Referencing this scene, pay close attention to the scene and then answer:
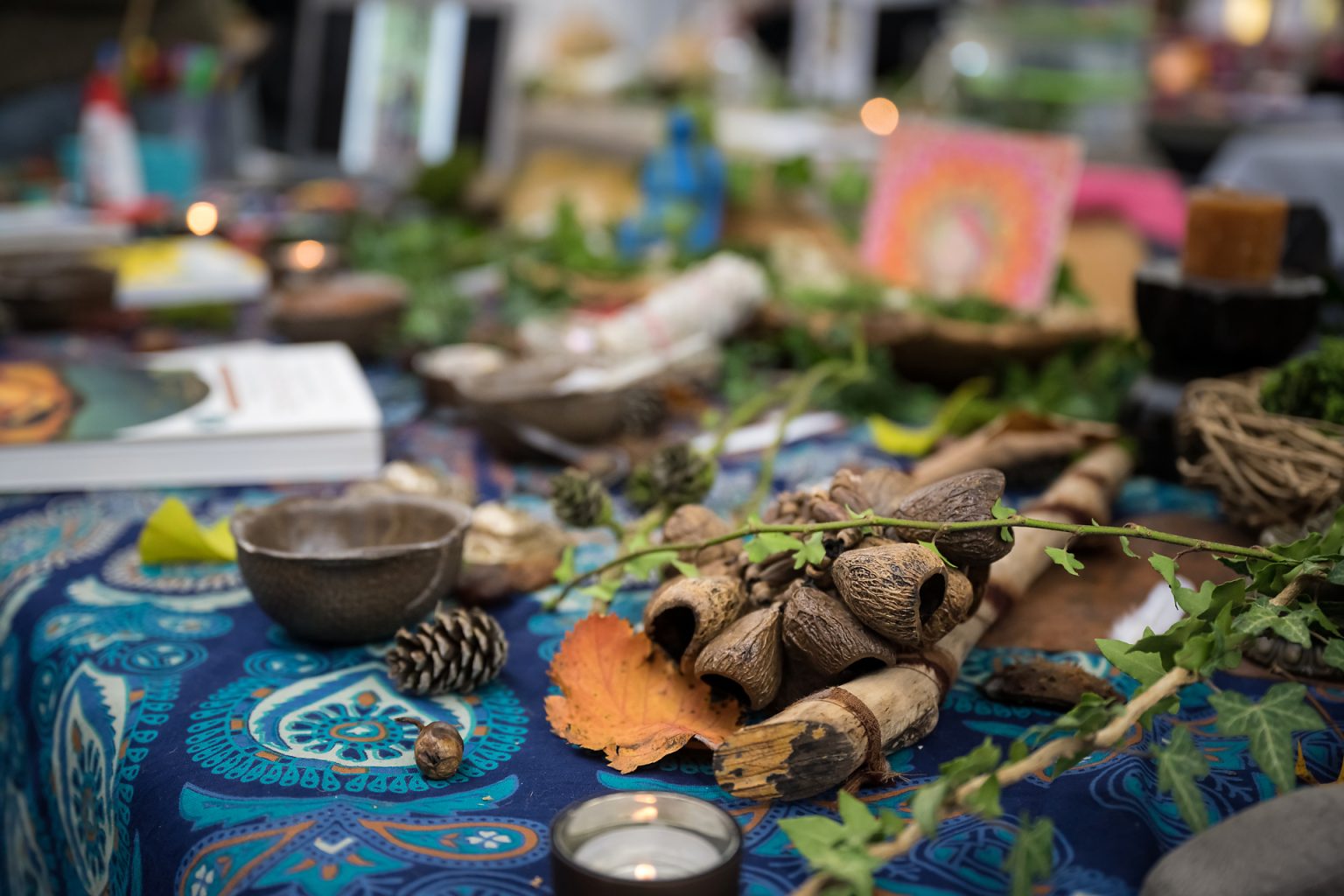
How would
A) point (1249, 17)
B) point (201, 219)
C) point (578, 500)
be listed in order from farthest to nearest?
1. point (1249, 17)
2. point (201, 219)
3. point (578, 500)

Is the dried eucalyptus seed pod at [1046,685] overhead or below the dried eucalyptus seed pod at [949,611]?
below

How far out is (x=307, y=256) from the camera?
1620mm

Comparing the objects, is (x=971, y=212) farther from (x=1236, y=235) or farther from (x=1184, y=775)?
(x=1184, y=775)

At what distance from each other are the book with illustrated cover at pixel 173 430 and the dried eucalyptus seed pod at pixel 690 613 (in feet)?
1.47

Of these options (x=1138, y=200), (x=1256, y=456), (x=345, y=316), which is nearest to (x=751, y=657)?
(x=1256, y=456)

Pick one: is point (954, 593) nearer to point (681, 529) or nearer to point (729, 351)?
point (681, 529)

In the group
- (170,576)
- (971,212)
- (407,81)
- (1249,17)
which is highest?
(1249,17)

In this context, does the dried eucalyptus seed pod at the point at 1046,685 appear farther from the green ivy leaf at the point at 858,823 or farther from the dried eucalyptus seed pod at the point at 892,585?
the green ivy leaf at the point at 858,823

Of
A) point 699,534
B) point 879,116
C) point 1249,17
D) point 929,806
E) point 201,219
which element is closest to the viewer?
point 929,806

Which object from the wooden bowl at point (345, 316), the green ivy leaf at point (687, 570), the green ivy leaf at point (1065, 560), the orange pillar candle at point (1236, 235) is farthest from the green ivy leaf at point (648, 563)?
the wooden bowl at point (345, 316)

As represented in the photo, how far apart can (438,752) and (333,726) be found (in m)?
0.08

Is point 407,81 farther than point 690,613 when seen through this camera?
Yes

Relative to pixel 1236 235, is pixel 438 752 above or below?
below

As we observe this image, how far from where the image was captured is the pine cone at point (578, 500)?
0.83 meters
